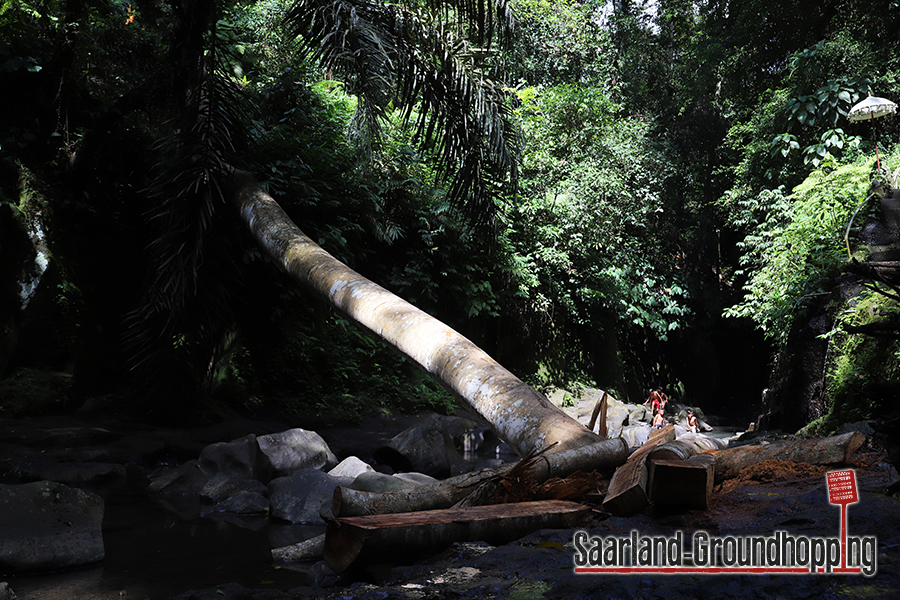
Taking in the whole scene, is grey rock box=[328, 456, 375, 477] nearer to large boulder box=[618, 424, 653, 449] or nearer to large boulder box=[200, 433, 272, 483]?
large boulder box=[200, 433, 272, 483]

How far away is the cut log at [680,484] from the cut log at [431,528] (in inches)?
14.2

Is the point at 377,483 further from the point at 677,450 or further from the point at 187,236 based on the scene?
the point at 187,236

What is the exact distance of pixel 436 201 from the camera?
9.95 metres

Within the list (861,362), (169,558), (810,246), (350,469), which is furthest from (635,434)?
(169,558)

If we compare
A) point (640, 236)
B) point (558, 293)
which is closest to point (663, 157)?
point (640, 236)

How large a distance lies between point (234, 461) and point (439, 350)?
8.67 feet

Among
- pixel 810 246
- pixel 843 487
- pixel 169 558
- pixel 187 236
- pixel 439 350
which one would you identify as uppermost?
pixel 810 246

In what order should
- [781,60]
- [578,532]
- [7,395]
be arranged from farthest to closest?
[781,60] < [7,395] < [578,532]

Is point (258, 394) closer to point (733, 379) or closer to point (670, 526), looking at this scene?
point (670, 526)

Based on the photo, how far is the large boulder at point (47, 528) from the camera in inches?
110

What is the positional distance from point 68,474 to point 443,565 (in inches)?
167

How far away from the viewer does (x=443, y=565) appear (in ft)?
7.00

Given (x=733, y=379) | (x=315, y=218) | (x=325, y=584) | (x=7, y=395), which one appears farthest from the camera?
(x=733, y=379)

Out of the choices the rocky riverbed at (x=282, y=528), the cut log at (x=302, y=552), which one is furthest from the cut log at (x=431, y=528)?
the cut log at (x=302, y=552)
